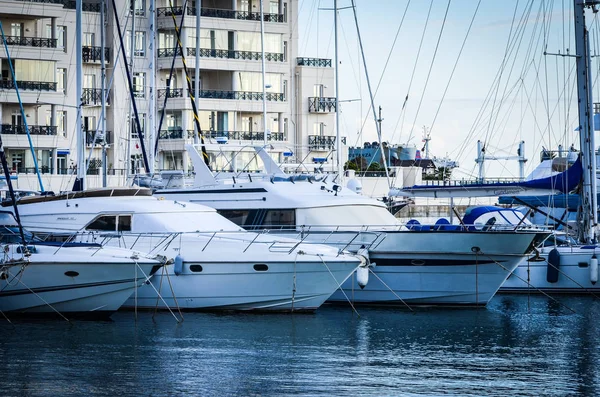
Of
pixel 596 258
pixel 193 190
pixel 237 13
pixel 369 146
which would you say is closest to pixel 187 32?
pixel 237 13

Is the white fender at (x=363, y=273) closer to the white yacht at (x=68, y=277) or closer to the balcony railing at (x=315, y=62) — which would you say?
the white yacht at (x=68, y=277)

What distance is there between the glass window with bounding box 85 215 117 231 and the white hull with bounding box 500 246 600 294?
11.4 meters

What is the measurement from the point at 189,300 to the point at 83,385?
819 cm

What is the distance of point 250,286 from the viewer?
83.4ft

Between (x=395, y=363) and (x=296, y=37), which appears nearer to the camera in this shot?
(x=395, y=363)

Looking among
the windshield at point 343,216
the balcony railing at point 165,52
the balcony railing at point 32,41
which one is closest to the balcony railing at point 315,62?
the balcony railing at point 165,52

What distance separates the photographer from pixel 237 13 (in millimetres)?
59688

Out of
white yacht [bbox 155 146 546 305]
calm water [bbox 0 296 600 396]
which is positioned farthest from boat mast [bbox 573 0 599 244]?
calm water [bbox 0 296 600 396]

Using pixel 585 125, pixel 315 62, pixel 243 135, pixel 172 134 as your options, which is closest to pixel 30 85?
pixel 172 134

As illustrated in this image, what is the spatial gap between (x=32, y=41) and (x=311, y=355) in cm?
4037

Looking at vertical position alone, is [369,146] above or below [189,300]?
above

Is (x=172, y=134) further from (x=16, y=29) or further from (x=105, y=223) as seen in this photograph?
(x=105, y=223)

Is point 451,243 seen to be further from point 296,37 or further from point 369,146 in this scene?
point 369,146

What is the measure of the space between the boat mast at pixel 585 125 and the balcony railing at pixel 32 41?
32.4 m
